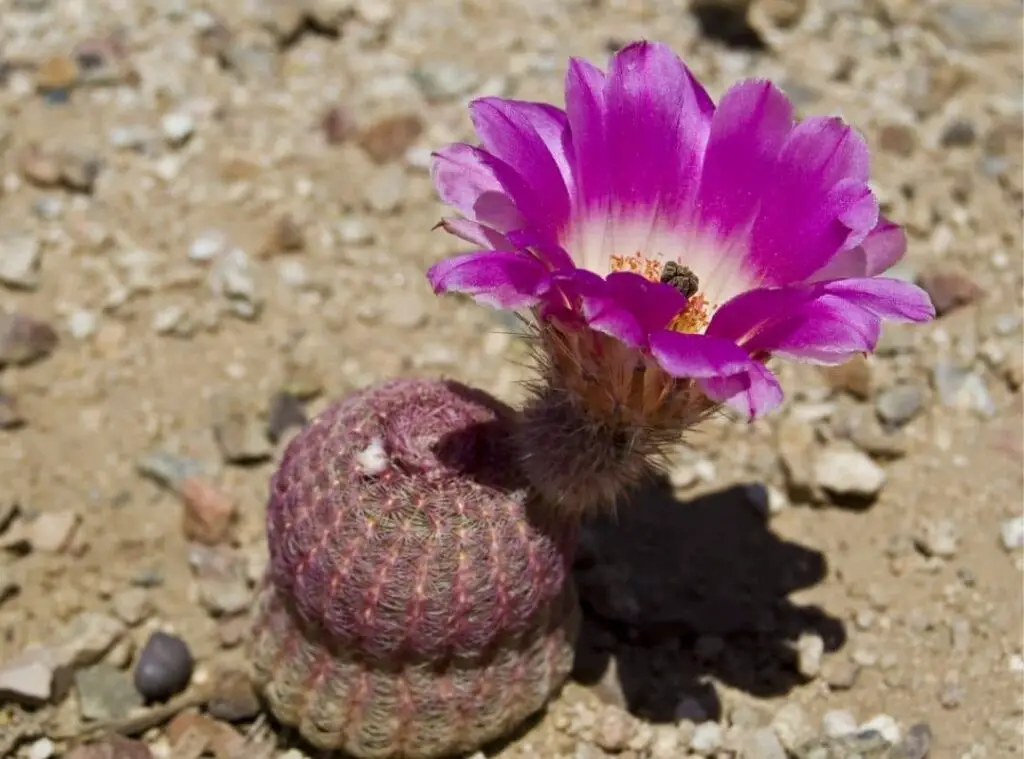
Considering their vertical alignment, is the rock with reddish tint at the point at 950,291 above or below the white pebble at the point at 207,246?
above

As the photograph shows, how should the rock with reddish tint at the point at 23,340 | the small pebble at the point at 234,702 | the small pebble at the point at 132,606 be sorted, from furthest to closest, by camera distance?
the rock with reddish tint at the point at 23,340
the small pebble at the point at 132,606
the small pebble at the point at 234,702

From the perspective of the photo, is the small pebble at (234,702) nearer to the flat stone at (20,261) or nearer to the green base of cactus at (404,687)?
the green base of cactus at (404,687)

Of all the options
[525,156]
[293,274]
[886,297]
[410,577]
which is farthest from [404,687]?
[293,274]

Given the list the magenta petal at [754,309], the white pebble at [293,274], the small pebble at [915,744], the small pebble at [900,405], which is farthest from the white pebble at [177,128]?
the small pebble at [915,744]

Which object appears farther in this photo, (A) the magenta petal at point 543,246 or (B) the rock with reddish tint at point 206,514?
(B) the rock with reddish tint at point 206,514

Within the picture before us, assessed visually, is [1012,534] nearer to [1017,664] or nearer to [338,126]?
[1017,664]

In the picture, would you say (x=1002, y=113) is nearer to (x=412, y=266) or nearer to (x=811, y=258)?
(x=412, y=266)

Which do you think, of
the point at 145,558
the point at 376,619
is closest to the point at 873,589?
the point at 376,619
